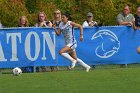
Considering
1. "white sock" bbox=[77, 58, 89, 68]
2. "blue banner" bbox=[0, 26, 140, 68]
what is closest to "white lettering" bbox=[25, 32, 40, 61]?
"blue banner" bbox=[0, 26, 140, 68]

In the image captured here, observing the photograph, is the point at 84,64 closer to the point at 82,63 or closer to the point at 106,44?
the point at 82,63

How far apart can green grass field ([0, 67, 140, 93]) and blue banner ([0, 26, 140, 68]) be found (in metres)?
2.83

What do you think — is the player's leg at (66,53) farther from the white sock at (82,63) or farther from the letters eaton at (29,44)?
the letters eaton at (29,44)

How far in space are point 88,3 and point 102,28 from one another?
15043 mm

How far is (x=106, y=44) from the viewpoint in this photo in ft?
60.8

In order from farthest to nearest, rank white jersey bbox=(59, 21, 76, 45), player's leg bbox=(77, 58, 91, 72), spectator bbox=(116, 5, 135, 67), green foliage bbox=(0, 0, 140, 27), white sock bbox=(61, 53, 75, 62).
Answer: green foliage bbox=(0, 0, 140, 27) < spectator bbox=(116, 5, 135, 67) < white jersey bbox=(59, 21, 76, 45) < white sock bbox=(61, 53, 75, 62) < player's leg bbox=(77, 58, 91, 72)

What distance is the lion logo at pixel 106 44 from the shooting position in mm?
18422

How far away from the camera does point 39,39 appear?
58.9ft

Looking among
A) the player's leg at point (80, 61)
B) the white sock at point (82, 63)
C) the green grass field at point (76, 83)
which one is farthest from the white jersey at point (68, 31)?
the green grass field at point (76, 83)

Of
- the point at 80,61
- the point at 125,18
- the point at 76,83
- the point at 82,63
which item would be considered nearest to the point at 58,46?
the point at 80,61

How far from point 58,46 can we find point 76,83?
5261mm

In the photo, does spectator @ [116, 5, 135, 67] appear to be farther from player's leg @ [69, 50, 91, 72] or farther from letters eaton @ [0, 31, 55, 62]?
letters eaton @ [0, 31, 55, 62]

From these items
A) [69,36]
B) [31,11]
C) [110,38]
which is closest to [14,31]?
[69,36]

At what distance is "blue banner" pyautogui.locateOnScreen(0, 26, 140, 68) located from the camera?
58.4ft
